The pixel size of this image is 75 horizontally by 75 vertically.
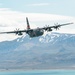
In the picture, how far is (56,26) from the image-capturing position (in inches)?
7687

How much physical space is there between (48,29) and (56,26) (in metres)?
4.42

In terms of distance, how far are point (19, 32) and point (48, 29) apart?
15.1 m

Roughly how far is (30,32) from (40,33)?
564 centimetres

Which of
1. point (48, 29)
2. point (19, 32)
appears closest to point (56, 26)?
point (48, 29)

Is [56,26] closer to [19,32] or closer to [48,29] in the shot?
[48,29]

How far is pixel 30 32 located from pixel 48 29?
9.55 metres

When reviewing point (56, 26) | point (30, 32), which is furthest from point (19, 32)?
point (56, 26)

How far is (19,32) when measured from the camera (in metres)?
196

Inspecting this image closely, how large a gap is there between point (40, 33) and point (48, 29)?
15.5ft

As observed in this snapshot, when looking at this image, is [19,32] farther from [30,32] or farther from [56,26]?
[56,26]

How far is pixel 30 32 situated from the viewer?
646 feet

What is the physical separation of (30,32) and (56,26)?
45.6 ft

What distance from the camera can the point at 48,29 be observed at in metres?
196
